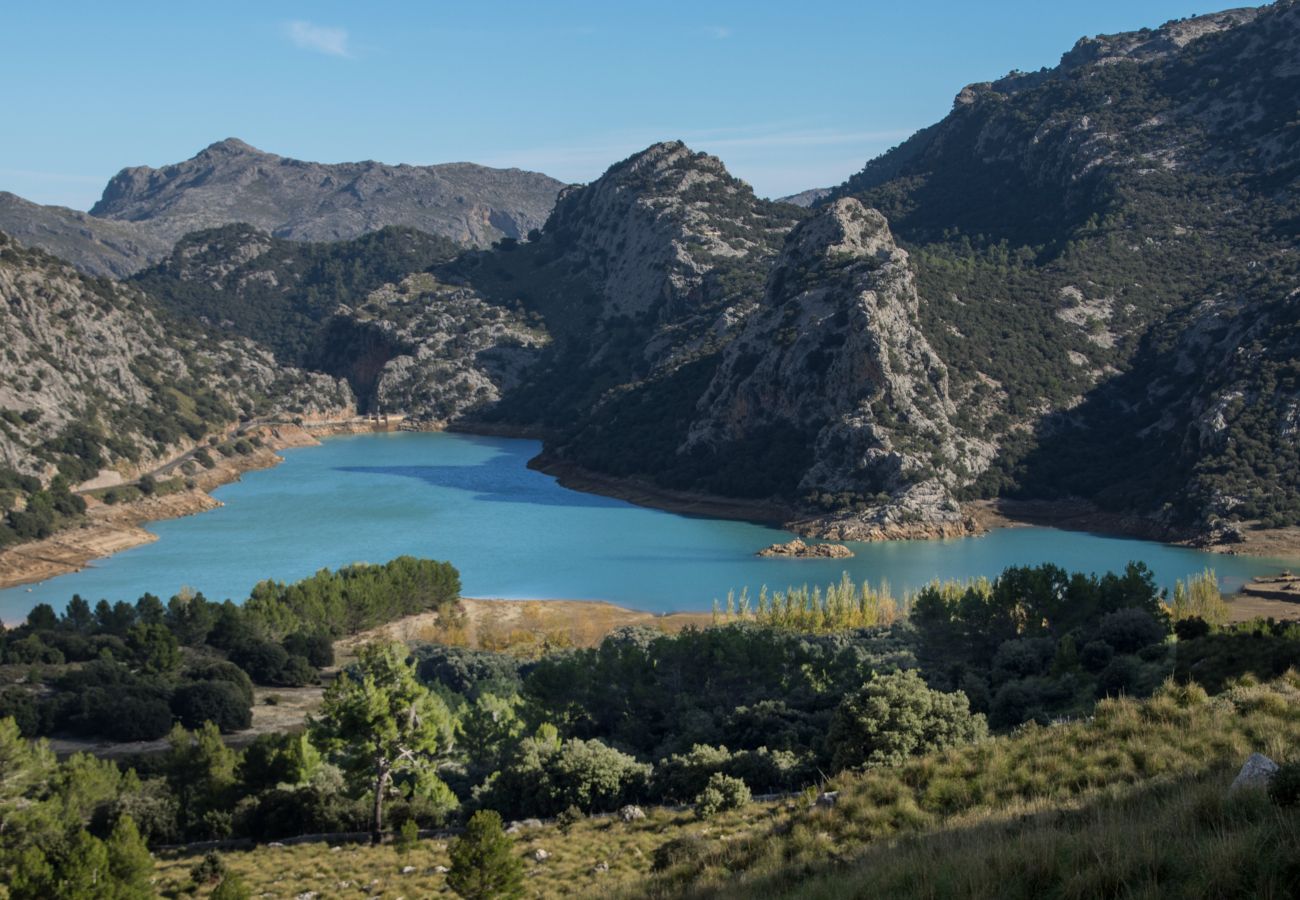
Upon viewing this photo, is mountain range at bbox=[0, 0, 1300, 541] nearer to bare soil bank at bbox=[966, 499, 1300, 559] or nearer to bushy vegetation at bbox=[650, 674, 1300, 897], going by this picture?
bare soil bank at bbox=[966, 499, 1300, 559]

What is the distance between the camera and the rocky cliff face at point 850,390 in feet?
333

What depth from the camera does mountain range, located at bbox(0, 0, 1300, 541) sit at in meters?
101

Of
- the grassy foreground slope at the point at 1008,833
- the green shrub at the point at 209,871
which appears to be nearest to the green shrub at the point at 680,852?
the grassy foreground slope at the point at 1008,833

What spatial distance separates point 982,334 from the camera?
121 meters

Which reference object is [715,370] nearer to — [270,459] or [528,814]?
[270,459]

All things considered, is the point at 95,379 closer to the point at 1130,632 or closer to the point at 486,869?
the point at 1130,632

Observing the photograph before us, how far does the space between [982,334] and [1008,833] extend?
11160 cm

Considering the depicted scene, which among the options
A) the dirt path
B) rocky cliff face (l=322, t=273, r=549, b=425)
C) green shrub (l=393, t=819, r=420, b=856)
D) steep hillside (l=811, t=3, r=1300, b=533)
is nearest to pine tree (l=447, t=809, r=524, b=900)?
green shrub (l=393, t=819, r=420, b=856)

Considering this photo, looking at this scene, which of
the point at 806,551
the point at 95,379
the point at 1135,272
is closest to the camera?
the point at 806,551

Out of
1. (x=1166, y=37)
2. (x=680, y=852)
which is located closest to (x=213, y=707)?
(x=680, y=852)

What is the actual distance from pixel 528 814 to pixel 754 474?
266 ft

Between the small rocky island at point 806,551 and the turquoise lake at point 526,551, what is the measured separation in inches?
62.2

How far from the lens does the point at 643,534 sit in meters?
99.4

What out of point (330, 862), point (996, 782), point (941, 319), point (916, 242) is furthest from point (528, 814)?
point (916, 242)
